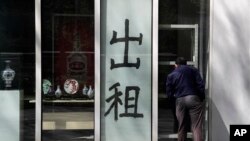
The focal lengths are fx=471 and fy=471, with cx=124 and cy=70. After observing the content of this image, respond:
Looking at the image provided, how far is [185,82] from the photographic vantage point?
7961mm

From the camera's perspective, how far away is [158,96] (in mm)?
8242

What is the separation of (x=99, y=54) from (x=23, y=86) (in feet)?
4.66

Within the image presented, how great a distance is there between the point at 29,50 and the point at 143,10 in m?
2.09

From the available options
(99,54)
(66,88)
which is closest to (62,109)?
(66,88)

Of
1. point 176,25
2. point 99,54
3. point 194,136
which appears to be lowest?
point 194,136

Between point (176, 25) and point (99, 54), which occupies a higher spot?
point (176, 25)

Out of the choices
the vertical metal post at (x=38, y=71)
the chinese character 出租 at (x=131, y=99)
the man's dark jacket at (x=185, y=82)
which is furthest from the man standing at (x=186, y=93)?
the vertical metal post at (x=38, y=71)

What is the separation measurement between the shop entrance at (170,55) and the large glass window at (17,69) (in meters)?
2.22

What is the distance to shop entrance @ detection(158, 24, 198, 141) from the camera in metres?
8.30

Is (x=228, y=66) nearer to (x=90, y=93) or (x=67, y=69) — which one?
(x=90, y=93)

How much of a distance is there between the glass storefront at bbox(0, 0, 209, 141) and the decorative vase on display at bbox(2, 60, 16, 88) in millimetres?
17

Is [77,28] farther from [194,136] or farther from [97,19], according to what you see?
[194,136]

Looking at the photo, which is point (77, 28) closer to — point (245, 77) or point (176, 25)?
point (176, 25)

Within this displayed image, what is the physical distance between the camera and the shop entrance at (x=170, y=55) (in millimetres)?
8297
